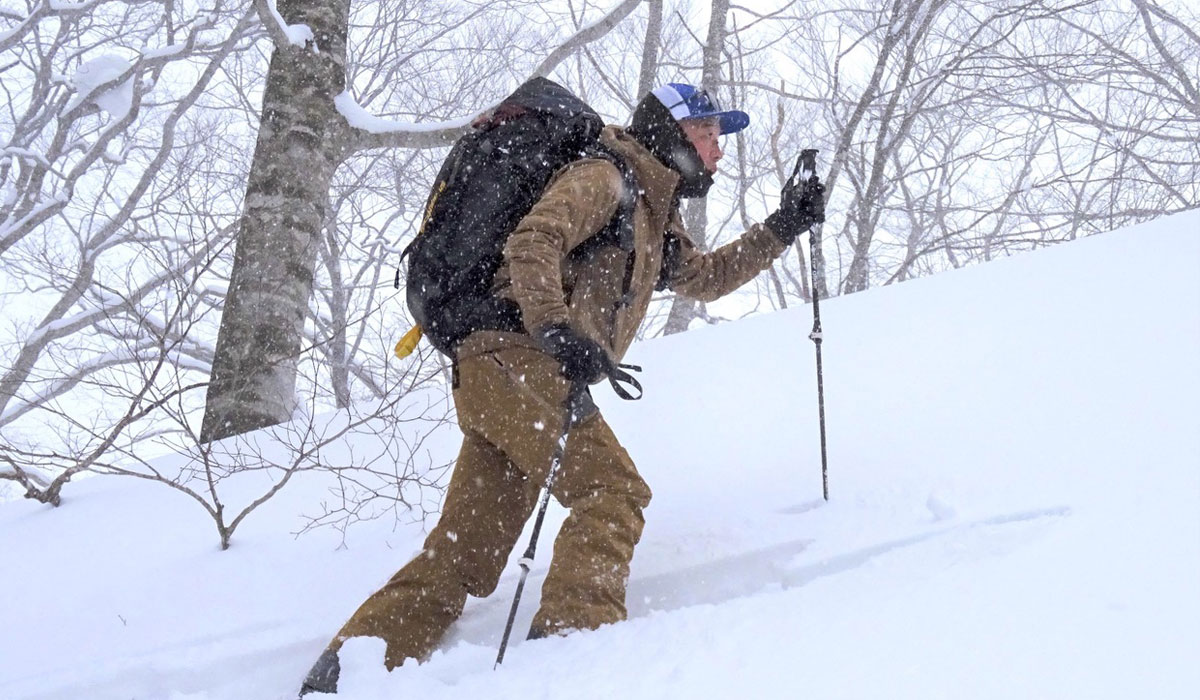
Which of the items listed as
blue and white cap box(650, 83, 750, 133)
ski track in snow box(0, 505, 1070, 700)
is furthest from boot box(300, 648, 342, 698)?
blue and white cap box(650, 83, 750, 133)

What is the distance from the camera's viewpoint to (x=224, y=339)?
4738mm

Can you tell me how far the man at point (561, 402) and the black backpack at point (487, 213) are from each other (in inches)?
1.7

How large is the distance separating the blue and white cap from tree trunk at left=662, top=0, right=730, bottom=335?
5.86m

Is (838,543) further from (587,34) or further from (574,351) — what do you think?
(587,34)

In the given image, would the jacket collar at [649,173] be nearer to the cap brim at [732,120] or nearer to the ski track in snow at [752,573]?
the cap brim at [732,120]

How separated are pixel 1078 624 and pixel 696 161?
1564 millimetres

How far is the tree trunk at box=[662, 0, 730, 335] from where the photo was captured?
959cm

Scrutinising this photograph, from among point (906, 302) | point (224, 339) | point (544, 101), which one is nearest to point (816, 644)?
point (544, 101)

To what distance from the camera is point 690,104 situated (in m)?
2.65

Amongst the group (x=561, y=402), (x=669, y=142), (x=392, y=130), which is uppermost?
(x=392, y=130)

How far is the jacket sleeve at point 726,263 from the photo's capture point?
3.11 metres

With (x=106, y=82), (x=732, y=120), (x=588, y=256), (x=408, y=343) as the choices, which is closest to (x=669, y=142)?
(x=732, y=120)

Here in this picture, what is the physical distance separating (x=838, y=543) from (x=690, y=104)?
134cm

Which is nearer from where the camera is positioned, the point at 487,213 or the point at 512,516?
the point at 487,213
